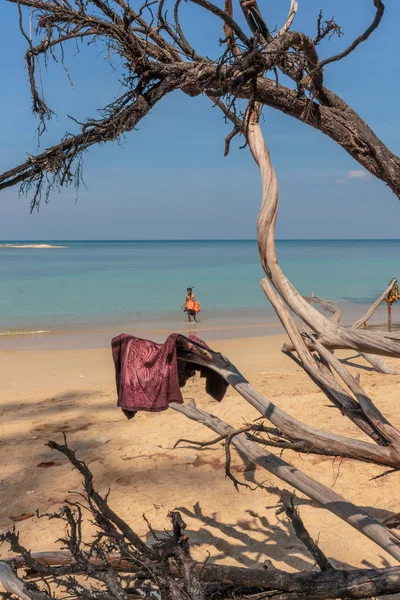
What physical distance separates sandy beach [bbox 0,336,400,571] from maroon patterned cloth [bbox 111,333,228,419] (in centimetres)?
91

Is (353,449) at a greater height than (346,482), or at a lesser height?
greater

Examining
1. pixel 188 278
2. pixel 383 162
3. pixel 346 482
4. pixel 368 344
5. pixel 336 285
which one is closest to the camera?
pixel 368 344

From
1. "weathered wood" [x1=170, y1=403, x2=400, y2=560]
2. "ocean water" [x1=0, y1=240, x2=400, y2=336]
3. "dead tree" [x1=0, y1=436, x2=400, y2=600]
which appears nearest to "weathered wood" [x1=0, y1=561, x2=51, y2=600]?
"dead tree" [x1=0, y1=436, x2=400, y2=600]

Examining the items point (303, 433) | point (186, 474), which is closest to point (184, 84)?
point (303, 433)

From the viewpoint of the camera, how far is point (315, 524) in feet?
15.9

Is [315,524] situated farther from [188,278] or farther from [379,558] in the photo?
[188,278]

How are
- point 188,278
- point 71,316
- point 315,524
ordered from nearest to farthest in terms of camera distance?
point 315,524
point 71,316
point 188,278

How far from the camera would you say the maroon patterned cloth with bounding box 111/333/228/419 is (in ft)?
10.5

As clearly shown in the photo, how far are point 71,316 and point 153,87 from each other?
63.6 ft

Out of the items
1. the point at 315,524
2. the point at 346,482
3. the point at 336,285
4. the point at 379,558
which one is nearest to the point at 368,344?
the point at 379,558

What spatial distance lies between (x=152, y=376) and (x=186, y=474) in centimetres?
Result: 315

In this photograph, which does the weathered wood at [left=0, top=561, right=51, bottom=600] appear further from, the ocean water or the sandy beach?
the ocean water

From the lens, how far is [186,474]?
19.8 feet

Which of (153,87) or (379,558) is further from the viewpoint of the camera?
(379,558)
